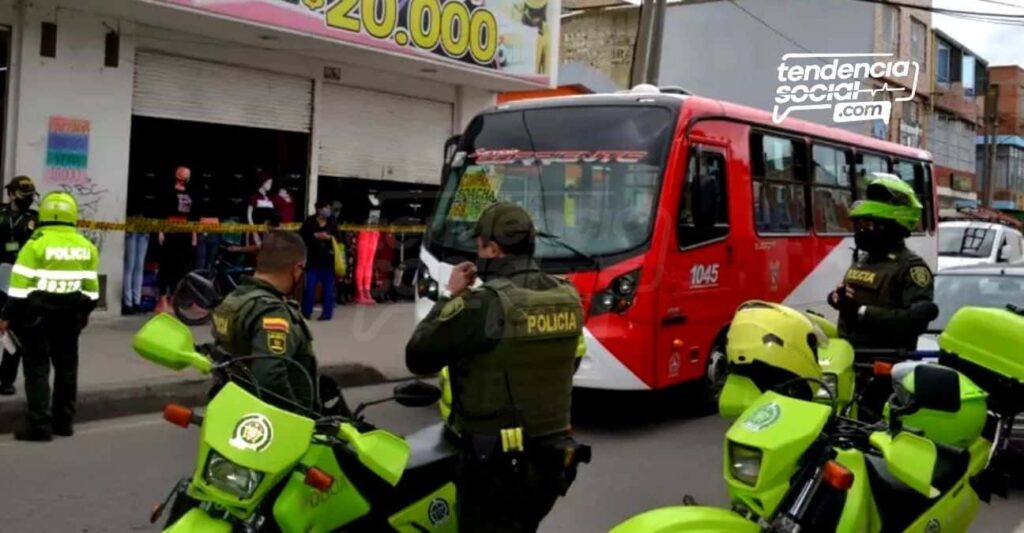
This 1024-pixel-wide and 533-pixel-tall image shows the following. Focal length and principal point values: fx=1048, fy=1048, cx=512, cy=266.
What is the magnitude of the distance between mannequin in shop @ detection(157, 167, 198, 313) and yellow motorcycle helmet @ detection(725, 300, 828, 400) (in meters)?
10.3

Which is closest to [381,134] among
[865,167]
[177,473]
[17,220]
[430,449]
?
[865,167]

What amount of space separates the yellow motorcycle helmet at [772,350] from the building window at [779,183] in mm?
5551

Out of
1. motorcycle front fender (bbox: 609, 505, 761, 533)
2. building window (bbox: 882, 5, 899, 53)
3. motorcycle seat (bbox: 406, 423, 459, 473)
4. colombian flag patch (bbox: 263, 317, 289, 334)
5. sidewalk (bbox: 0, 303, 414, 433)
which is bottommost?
sidewalk (bbox: 0, 303, 414, 433)

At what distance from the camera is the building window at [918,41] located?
3441 centimetres

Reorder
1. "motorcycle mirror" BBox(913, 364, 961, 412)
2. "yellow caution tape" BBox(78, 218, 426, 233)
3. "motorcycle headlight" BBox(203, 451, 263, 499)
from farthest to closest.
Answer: "yellow caution tape" BBox(78, 218, 426, 233)
"motorcycle mirror" BBox(913, 364, 961, 412)
"motorcycle headlight" BBox(203, 451, 263, 499)

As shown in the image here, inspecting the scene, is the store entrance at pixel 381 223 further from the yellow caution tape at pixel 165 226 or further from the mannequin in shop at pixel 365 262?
the yellow caution tape at pixel 165 226

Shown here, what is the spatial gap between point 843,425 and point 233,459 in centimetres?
197

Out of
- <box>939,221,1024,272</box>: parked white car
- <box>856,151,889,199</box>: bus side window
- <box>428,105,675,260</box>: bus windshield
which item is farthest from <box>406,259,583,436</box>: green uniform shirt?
<box>939,221,1024,272</box>: parked white car

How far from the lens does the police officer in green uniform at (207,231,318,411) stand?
11.5 feet

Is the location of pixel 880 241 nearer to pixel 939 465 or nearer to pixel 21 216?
pixel 939 465

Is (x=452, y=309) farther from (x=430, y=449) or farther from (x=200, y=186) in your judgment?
(x=200, y=186)

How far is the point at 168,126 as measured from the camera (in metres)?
13.7

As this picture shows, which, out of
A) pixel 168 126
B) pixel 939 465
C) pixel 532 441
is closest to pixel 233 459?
pixel 532 441

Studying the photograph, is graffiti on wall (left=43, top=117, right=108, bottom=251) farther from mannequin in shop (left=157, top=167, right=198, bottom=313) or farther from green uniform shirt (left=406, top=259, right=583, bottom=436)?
green uniform shirt (left=406, top=259, right=583, bottom=436)
